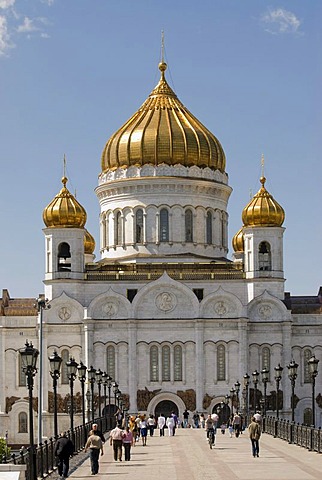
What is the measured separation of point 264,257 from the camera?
77.0m

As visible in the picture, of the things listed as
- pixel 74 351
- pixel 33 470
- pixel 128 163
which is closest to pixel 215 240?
pixel 128 163

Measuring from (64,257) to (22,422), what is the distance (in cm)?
1063

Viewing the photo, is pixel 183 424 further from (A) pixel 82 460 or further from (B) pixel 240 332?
(A) pixel 82 460

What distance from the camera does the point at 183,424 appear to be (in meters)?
69.6

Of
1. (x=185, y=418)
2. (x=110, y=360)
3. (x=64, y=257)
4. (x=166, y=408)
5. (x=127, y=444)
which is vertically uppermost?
(x=64, y=257)

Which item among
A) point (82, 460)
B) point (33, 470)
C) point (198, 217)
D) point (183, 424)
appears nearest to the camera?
point (33, 470)

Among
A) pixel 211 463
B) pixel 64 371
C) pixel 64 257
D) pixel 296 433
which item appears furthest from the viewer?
pixel 64 257

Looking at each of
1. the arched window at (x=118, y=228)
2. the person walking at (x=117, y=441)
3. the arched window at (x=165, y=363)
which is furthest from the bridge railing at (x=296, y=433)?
the arched window at (x=118, y=228)

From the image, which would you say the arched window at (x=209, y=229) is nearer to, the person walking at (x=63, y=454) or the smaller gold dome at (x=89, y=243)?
the smaller gold dome at (x=89, y=243)

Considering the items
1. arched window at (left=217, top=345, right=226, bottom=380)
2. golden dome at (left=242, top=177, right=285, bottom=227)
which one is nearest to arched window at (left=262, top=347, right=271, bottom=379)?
arched window at (left=217, top=345, right=226, bottom=380)

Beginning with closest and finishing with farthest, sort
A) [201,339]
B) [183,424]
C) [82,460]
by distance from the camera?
[82,460], [183,424], [201,339]

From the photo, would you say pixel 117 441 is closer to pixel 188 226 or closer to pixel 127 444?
pixel 127 444

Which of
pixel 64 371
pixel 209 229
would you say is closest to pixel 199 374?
pixel 64 371

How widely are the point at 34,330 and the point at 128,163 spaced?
1288cm
